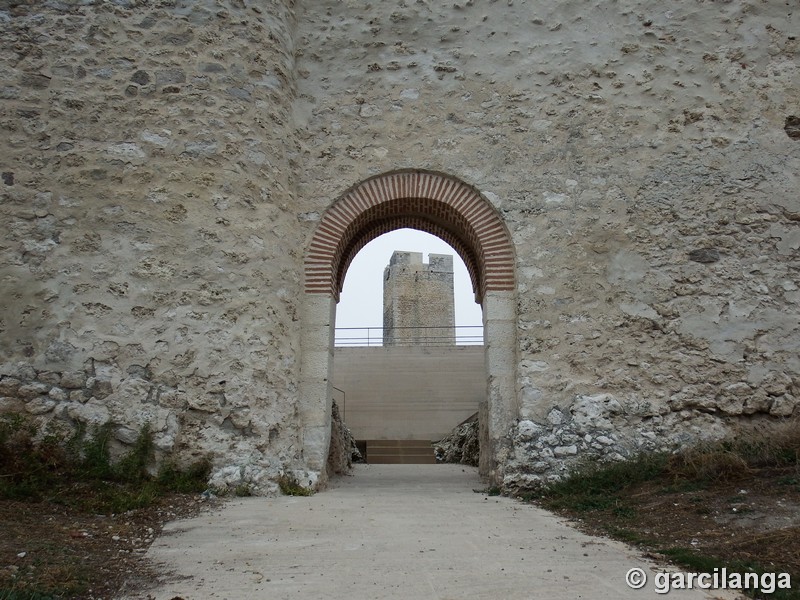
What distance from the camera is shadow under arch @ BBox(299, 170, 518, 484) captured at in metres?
5.75

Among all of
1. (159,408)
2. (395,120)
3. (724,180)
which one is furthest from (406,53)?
(159,408)

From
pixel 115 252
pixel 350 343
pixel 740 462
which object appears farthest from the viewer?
pixel 350 343

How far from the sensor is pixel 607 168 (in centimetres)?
623

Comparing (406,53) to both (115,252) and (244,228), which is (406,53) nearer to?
(244,228)

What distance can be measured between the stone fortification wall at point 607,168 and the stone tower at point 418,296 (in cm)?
1393

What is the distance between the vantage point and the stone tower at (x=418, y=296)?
2060cm

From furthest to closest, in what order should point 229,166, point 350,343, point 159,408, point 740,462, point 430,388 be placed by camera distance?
point 350,343 < point 430,388 < point 229,166 < point 159,408 < point 740,462

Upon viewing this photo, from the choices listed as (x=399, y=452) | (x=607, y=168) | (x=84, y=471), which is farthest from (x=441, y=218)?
(x=399, y=452)

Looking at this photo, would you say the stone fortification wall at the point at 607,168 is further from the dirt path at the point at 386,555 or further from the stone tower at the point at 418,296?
the stone tower at the point at 418,296

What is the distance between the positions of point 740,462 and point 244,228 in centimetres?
454

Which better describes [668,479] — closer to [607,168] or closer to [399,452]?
[607,168]

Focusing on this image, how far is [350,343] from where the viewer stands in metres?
15.1

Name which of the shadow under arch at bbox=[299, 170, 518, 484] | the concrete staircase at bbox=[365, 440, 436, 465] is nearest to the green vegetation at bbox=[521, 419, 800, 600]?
the shadow under arch at bbox=[299, 170, 518, 484]

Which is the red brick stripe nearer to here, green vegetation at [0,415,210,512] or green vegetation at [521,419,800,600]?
green vegetation at [521,419,800,600]
